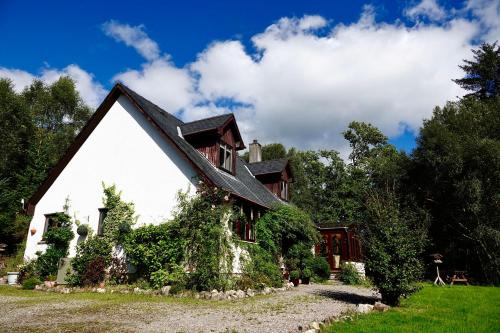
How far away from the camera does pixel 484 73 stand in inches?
1368

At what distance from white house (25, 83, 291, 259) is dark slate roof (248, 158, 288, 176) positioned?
552 centimetres

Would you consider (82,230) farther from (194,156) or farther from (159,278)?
(194,156)

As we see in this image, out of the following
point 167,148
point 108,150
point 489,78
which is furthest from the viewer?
point 489,78

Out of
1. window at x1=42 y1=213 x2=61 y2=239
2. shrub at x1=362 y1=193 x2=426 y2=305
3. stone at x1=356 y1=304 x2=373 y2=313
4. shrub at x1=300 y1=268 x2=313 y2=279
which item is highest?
window at x1=42 y1=213 x2=61 y2=239

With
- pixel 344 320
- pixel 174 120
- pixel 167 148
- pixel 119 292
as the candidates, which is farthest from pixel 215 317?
pixel 174 120

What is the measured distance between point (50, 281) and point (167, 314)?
30.1 ft

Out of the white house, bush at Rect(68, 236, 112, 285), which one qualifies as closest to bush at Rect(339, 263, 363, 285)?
the white house

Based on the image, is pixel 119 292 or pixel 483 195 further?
pixel 483 195

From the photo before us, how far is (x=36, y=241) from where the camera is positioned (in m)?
17.9

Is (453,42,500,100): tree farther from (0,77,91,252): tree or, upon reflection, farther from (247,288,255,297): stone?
(0,77,91,252): tree

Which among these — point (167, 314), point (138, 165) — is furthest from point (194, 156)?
point (167, 314)

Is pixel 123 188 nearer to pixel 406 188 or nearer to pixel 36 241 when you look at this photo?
pixel 36 241

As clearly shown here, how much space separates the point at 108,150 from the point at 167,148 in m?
3.59

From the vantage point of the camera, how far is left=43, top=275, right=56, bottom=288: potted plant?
14477mm
